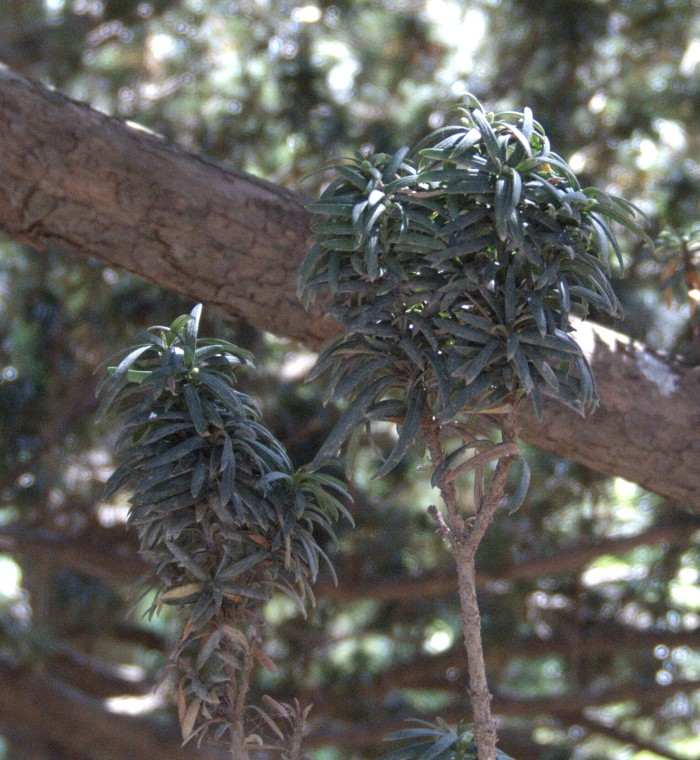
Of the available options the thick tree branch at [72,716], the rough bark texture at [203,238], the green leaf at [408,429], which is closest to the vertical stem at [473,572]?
the green leaf at [408,429]

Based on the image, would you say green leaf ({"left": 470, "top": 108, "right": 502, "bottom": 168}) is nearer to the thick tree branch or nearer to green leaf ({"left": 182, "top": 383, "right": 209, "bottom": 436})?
green leaf ({"left": 182, "top": 383, "right": 209, "bottom": 436})

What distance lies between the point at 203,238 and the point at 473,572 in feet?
2.97

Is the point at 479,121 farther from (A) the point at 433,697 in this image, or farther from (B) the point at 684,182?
(A) the point at 433,697

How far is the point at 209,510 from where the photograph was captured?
3.30ft

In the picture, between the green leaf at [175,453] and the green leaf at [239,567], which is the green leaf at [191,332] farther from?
the green leaf at [239,567]

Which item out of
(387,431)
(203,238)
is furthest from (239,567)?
(387,431)

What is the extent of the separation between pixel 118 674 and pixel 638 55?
3.16m

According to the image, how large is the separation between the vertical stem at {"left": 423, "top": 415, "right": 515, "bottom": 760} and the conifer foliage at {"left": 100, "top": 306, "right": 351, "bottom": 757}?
141 mm

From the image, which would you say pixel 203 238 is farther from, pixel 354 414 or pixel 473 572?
pixel 473 572

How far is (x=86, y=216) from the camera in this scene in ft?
5.44

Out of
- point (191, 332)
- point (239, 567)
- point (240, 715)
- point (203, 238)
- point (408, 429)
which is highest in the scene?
point (203, 238)

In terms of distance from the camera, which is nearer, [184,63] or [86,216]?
[86,216]

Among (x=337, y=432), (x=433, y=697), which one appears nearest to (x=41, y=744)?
(x=433, y=697)

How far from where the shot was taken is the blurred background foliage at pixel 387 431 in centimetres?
276
